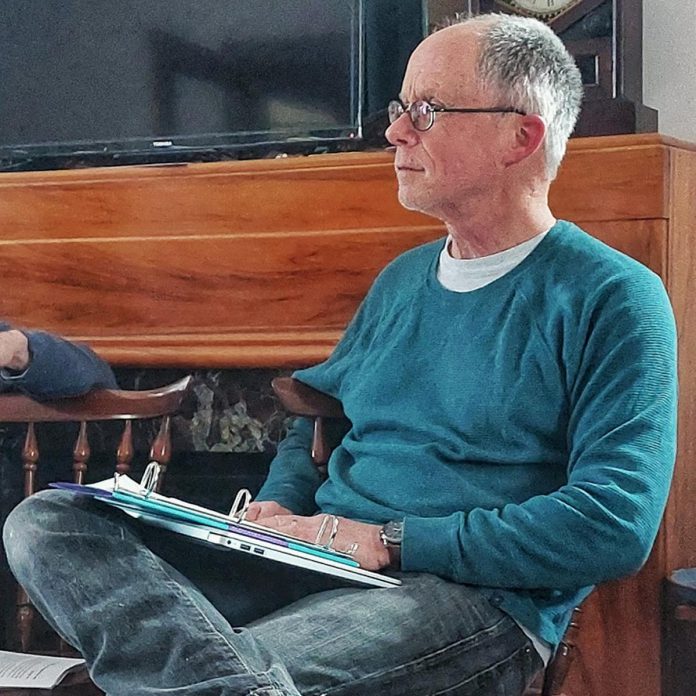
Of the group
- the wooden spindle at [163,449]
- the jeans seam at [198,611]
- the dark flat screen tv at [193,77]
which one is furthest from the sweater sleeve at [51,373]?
the dark flat screen tv at [193,77]

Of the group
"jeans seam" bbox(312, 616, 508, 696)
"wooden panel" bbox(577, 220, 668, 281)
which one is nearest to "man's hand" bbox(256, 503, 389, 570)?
"jeans seam" bbox(312, 616, 508, 696)

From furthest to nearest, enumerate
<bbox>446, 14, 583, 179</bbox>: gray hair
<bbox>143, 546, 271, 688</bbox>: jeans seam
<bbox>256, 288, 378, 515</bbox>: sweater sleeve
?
<bbox>256, 288, 378, 515</bbox>: sweater sleeve → <bbox>446, 14, 583, 179</bbox>: gray hair → <bbox>143, 546, 271, 688</bbox>: jeans seam

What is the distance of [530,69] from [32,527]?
80 centimetres

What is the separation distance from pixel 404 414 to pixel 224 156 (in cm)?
85

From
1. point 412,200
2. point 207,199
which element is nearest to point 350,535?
point 412,200

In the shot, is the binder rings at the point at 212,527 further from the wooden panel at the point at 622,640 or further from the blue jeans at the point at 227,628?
the wooden panel at the point at 622,640

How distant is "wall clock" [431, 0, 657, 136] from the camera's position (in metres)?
1.74

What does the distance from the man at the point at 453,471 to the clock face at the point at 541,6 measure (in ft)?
1.25

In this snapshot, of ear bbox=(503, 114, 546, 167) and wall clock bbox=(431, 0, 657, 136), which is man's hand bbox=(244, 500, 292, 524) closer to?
ear bbox=(503, 114, 546, 167)

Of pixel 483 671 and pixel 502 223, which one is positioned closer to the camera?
pixel 483 671

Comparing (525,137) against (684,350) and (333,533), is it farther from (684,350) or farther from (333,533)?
(333,533)

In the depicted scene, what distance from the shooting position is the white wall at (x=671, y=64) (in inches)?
73.8

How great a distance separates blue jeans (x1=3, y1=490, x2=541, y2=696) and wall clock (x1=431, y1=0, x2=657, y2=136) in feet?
2.76

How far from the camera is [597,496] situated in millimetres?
1172
